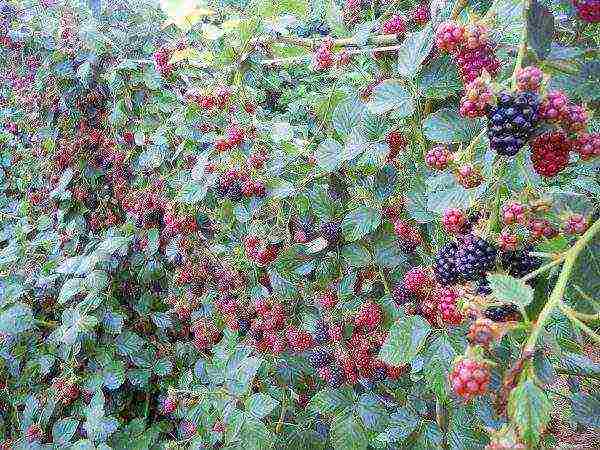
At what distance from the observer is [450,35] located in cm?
78

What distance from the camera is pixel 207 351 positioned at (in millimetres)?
2270

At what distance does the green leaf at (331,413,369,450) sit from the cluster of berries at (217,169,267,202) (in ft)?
1.90

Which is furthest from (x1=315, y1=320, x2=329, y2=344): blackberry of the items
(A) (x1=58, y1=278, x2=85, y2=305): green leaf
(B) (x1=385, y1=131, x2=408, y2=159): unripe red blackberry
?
(A) (x1=58, y1=278, x2=85, y2=305): green leaf

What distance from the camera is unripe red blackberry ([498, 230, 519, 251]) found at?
0.73 m

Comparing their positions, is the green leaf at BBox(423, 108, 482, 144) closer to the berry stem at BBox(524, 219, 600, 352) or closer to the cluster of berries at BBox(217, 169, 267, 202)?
the berry stem at BBox(524, 219, 600, 352)

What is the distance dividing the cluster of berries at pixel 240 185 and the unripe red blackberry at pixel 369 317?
0.39 m

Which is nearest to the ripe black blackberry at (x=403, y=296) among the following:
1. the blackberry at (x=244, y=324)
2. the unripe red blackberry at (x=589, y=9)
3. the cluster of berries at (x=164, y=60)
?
the unripe red blackberry at (x=589, y=9)

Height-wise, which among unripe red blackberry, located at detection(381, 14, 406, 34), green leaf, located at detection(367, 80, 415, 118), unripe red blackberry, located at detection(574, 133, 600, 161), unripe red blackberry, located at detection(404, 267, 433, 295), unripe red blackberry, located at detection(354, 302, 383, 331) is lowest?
unripe red blackberry, located at detection(354, 302, 383, 331)

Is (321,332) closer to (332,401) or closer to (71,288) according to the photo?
(332,401)

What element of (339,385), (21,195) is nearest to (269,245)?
(339,385)

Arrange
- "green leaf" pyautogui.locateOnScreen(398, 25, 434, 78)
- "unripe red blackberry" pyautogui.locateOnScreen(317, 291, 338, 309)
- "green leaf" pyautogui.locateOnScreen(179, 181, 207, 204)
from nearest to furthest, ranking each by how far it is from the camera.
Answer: "green leaf" pyautogui.locateOnScreen(398, 25, 434, 78), "unripe red blackberry" pyautogui.locateOnScreen(317, 291, 338, 309), "green leaf" pyautogui.locateOnScreen(179, 181, 207, 204)

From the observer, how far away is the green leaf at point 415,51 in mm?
952

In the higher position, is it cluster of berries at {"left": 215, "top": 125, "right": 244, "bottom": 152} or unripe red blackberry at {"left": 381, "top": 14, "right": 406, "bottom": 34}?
unripe red blackberry at {"left": 381, "top": 14, "right": 406, "bottom": 34}

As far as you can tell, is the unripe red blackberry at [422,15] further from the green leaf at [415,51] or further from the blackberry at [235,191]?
the blackberry at [235,191]
